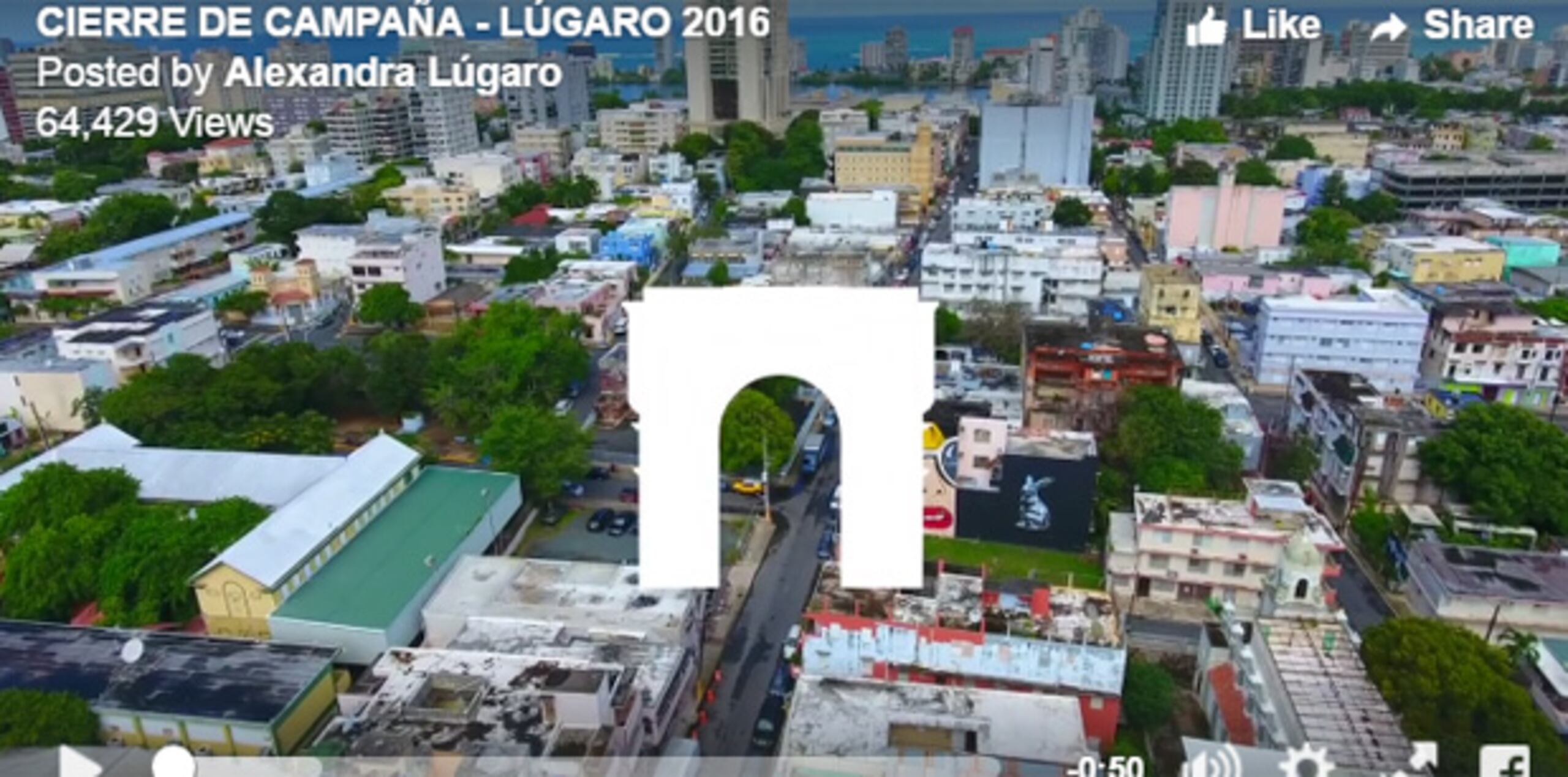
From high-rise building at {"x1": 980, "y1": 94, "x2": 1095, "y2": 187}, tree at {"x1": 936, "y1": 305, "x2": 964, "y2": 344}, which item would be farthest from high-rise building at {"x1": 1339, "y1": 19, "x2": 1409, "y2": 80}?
tree at {"x1": 936, "y1": 305, "x2": 964, "y2": 344}

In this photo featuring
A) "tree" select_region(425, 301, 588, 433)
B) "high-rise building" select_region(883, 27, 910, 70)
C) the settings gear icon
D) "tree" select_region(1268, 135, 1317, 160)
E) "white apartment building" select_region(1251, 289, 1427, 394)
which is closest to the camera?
the settings gear icon

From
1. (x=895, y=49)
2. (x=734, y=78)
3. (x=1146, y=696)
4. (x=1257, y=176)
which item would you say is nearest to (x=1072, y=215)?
(x=1257, y=176)

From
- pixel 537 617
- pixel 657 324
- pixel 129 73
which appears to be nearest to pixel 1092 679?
pixel 537 617

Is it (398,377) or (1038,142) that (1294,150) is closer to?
(1038,142)

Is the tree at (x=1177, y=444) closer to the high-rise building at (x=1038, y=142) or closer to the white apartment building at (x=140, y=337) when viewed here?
the white apartment building at (x=140, y=337)

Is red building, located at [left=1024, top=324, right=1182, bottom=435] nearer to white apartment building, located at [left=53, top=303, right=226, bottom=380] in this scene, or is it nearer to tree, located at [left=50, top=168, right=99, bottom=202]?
white apartment building, located at [left=53, top=303, right=226, bottom=380]

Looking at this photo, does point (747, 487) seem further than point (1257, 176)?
No

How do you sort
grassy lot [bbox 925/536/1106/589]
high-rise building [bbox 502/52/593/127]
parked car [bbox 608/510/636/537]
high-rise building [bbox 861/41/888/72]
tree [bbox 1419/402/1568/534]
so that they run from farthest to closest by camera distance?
high-rise building [bbox 861/41/888/72]
high-rise building [bbox 502/52/593/127]
parked car [bbox 608/510/636/537]
tree [bbox 1419/402/1568/534]
grassy lot [bbox 925/536/1106/589]
